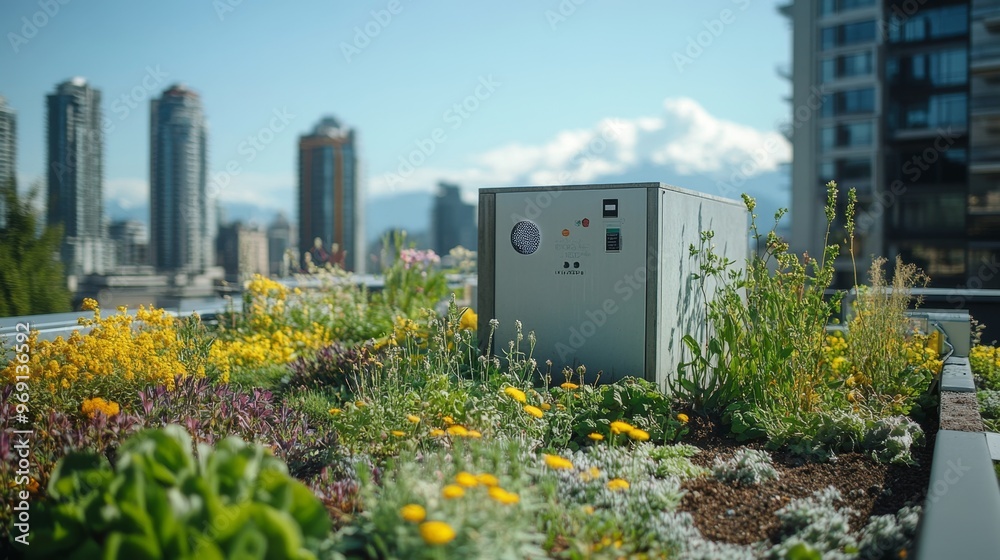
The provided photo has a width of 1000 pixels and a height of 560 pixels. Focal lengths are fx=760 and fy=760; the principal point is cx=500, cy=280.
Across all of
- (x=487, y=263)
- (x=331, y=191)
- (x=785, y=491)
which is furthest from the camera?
(x=331, y=191)

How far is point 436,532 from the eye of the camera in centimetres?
184

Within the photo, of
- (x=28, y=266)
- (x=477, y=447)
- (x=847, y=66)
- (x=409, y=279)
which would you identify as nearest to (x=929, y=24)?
(x=847, y=66)

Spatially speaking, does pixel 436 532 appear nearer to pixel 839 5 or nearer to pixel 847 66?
pixel 847 66

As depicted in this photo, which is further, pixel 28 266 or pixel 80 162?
pixel 80 162

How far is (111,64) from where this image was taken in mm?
77438

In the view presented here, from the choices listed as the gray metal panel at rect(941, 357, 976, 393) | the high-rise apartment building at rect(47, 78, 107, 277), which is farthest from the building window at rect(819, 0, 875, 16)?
the gray metal panel at rect(941, 357, 976, 393)

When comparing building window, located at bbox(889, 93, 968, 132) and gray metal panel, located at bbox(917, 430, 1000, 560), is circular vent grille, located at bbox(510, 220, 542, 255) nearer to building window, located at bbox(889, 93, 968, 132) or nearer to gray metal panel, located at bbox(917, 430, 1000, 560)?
gray metal panel, located at bbox(917, 430, 1000, 560)

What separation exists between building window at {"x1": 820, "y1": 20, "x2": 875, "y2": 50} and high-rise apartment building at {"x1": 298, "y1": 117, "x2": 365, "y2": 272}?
3047 inches

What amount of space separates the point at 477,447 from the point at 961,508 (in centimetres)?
161

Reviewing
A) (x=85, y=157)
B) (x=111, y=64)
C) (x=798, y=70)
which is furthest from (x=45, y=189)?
(x=111, y=64)

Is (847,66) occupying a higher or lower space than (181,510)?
higher

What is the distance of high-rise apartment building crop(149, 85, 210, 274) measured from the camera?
234 feet

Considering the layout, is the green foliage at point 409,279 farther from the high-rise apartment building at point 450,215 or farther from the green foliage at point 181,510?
the high-rise apartment building at point 450,215

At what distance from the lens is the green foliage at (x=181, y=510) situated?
1.90 meters
